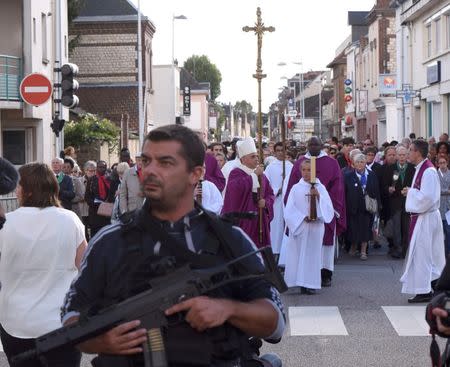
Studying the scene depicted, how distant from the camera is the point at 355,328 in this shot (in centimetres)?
1112

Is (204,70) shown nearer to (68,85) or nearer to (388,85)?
(388,85)

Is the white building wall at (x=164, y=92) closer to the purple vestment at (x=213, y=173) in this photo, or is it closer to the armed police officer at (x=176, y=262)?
the purple vestment at (x=213, y=173)

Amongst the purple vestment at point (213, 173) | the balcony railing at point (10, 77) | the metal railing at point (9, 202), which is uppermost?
the balcony railing at point (10, 77)

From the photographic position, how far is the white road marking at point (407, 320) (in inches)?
428

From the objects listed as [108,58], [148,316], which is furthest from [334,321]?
[108,58]

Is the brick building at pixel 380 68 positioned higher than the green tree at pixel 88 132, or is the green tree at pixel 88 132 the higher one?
the brick building at pixel 380 68

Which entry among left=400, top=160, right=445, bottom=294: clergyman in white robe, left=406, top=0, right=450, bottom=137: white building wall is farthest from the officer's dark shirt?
left=406, top=0, right=450, bottom=137: white building wall

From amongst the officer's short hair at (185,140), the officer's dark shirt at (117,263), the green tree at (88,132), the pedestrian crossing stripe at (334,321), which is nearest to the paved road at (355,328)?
the pedestrian crossing stripe at (334,321)

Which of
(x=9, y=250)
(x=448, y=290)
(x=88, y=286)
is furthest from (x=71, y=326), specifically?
(x=9, y=250)

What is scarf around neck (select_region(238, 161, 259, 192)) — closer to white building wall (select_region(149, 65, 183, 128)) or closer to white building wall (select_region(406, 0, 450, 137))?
white building wall (select_region(406, 0, 450, 137))

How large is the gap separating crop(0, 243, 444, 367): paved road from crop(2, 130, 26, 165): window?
18.6 metres

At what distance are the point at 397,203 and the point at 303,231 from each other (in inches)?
194

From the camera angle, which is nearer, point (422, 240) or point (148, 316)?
point (148, 316)

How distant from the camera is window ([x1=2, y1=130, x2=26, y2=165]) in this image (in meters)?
32.0
